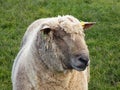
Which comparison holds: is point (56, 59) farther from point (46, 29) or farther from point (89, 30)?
point (89, 30)

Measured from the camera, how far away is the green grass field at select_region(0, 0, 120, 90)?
6.14m

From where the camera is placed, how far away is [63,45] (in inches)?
147

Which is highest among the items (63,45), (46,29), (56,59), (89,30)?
(46,29)

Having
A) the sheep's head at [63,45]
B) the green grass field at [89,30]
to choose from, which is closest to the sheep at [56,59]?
the sheep's head at [63,45]

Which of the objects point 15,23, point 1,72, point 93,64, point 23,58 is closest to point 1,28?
point 15,23

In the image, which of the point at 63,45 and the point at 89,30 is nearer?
the point at 63,45

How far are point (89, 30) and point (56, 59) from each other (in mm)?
4041

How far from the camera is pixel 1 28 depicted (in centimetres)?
802

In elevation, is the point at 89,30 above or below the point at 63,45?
below

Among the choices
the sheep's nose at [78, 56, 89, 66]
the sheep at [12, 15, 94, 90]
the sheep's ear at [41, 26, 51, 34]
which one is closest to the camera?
the sheep's nose at [78, 56, 89, 66]

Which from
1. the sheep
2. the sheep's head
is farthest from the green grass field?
the sheep's head

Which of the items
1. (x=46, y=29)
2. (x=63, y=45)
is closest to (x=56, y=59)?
(x=63, y=45)

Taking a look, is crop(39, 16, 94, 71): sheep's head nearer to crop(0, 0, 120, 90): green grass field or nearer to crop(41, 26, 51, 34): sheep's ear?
crop(41, 26, 51, 34): sheep's ear

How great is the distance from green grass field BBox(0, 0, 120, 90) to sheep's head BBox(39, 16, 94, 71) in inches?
82.8
